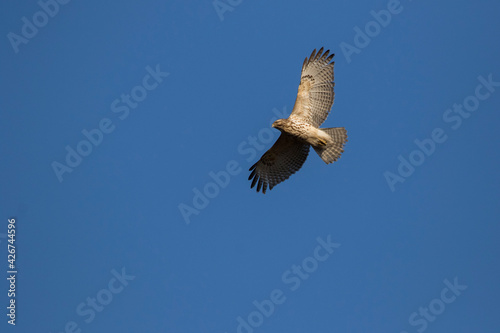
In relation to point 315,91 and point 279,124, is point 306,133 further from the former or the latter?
point 315,91

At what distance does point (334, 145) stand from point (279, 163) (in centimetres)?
154

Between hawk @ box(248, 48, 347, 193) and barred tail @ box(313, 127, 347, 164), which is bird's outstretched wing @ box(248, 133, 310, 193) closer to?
hawk @ box(248, 48, 347, 193)

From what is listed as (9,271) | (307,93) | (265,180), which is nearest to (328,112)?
(307,93)

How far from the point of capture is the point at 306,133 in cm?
1945

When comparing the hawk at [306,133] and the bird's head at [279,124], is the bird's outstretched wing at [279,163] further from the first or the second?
the bird's head at [279,124]

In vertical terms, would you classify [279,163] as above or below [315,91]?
below

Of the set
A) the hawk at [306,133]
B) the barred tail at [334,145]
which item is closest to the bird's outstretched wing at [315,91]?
the hawk at [306,133]

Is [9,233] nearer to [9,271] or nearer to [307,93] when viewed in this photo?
[9,271]

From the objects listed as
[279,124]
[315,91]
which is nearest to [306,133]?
[279,124]

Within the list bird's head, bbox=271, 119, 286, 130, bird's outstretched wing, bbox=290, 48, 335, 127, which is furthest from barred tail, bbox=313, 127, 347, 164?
bird's head, bbox=271, 119, 286, 130

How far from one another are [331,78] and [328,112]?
0.76 metres

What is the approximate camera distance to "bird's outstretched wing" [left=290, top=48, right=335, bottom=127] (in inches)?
782

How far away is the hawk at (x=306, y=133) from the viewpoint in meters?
19.5

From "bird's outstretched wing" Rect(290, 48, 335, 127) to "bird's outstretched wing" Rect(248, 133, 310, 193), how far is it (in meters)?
0.65
